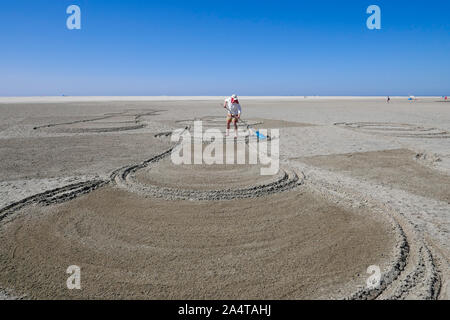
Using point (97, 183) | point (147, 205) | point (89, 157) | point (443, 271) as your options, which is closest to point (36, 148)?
point (89, 157)

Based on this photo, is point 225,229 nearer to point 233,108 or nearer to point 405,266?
point 405,266

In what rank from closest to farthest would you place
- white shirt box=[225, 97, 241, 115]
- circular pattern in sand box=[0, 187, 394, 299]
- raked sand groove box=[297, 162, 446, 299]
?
raked sand groove box=[297, 162, 446, 299], circular pattern in sand box=[0, 187, 394, 299], white shirt box=[225, 97, 241, 115]

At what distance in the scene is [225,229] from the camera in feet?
14.5

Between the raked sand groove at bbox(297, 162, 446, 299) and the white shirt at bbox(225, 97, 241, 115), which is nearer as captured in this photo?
the raked sand groove at bbox(297, 162, 446, 299)

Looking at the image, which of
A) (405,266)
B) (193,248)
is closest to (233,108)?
(193,248)

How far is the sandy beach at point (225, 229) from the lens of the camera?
10.5 feet

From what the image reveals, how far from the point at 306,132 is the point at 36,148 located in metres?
11.5

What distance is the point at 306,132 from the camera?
1434 cm

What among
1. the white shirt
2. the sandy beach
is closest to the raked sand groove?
the sandy beach

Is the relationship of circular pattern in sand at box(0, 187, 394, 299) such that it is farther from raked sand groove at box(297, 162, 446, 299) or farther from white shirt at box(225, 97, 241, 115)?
white shirt at box(225, 97, 241, 115)

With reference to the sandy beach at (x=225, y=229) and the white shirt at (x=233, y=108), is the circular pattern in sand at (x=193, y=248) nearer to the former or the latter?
the sandy beach at (x=225, y=229)

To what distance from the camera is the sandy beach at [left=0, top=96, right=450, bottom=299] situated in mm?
3207

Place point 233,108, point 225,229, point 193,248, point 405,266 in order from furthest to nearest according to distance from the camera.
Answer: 1. point 233,108
2. point 225,229
3. point 193,248
4. point 405,266

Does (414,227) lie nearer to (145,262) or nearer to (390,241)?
(390,241)
